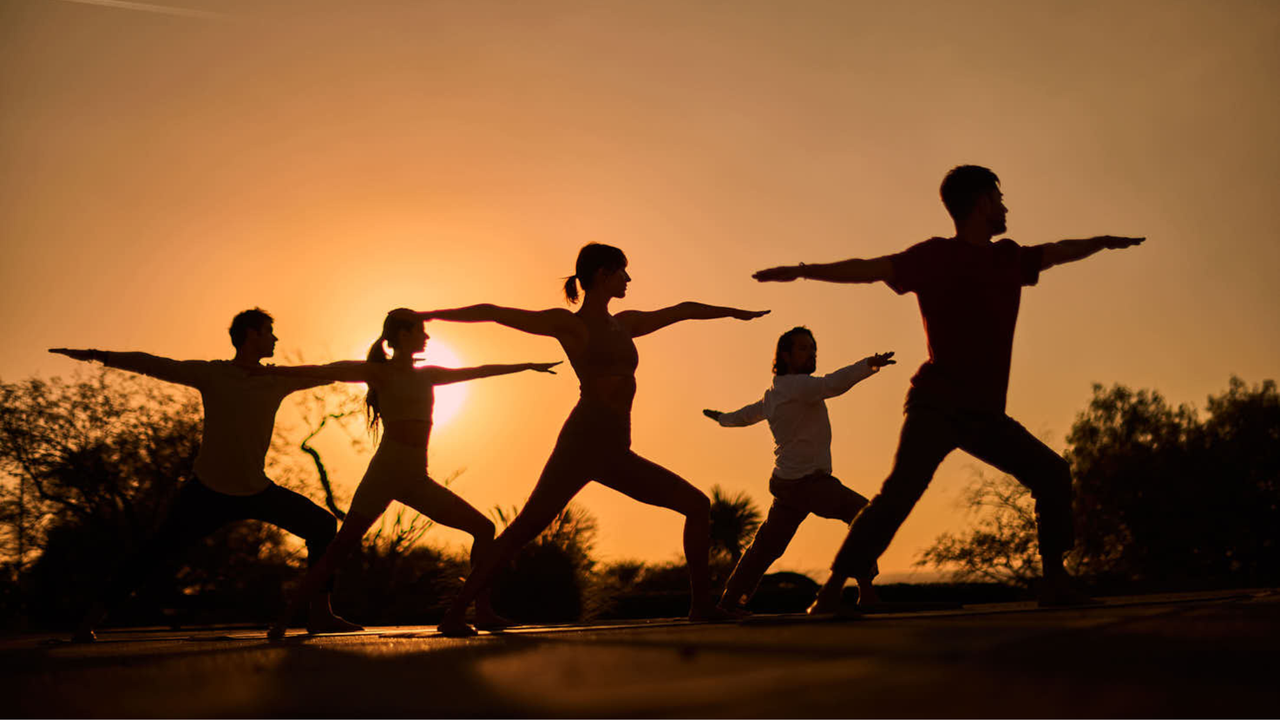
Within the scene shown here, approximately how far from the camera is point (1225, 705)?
2.44m

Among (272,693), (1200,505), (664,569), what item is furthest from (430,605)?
(1200,505)

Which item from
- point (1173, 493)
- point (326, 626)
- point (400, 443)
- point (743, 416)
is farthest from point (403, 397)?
point (1173, 493)

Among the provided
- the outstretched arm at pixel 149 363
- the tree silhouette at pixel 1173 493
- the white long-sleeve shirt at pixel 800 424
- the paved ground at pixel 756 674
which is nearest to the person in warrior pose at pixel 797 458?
the white long-sleeve shirt at pixel 800 424

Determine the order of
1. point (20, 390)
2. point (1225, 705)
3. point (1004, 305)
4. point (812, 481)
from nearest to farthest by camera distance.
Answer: point (1225, 705), point (1004, 305), point (812, 481), point (20, 390)

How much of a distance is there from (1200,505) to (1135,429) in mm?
3979

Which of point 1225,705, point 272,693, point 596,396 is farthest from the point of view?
point 596,396

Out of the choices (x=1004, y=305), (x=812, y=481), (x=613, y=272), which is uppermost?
(x=613, y=272)

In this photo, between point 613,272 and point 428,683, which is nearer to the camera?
point 428,683

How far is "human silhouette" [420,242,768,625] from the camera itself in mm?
6953

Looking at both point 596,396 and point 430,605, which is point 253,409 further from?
point 430,605

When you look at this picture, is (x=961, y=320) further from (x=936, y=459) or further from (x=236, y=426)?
(x=236, y=426)

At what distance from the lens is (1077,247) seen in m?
6.55

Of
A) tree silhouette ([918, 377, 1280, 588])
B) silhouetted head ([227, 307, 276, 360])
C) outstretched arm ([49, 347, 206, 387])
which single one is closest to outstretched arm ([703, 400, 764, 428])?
silhouetted head ([227, 307, 276, 360])

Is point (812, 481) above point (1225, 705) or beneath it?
above
